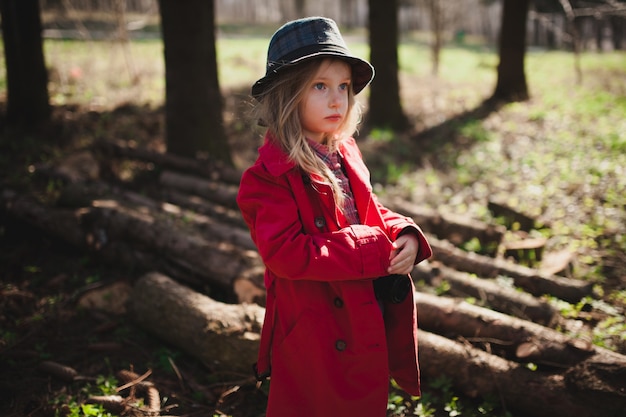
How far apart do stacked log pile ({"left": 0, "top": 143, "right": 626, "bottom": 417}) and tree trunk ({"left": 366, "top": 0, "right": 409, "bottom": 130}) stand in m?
4.33

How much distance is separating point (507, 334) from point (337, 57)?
8.08 feet

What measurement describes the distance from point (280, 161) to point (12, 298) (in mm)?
3556

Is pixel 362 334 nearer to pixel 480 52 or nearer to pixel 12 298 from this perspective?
pixel 12 298

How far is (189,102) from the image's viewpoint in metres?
6.63

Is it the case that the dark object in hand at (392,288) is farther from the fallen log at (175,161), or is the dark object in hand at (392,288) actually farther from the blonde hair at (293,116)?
the fallen log at (175,161)

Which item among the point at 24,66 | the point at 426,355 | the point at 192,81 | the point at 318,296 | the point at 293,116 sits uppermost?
the point at 24,66

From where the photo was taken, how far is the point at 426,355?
132 inches

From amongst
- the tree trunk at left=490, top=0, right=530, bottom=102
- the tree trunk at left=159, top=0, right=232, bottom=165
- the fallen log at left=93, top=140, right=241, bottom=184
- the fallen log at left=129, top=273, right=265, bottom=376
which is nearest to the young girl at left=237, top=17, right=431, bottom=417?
the fallen log at left=129, top=273, right=265, bottom=376

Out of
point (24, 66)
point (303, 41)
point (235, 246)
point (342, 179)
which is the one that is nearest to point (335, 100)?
point (303, 41)

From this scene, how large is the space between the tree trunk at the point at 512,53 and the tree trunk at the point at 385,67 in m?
3.04

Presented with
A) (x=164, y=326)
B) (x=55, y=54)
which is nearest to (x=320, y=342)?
(x=164, y=326)

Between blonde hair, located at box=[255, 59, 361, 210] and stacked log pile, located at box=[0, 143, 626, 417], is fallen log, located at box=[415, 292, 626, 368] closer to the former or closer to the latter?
stacked log pile, located at box=[0, 143, 626, 417]

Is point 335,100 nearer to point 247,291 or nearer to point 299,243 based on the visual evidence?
point 299,243

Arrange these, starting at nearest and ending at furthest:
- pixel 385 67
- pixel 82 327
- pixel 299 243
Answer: pixel 299 243
pixel 82 327
pixel 385 67
